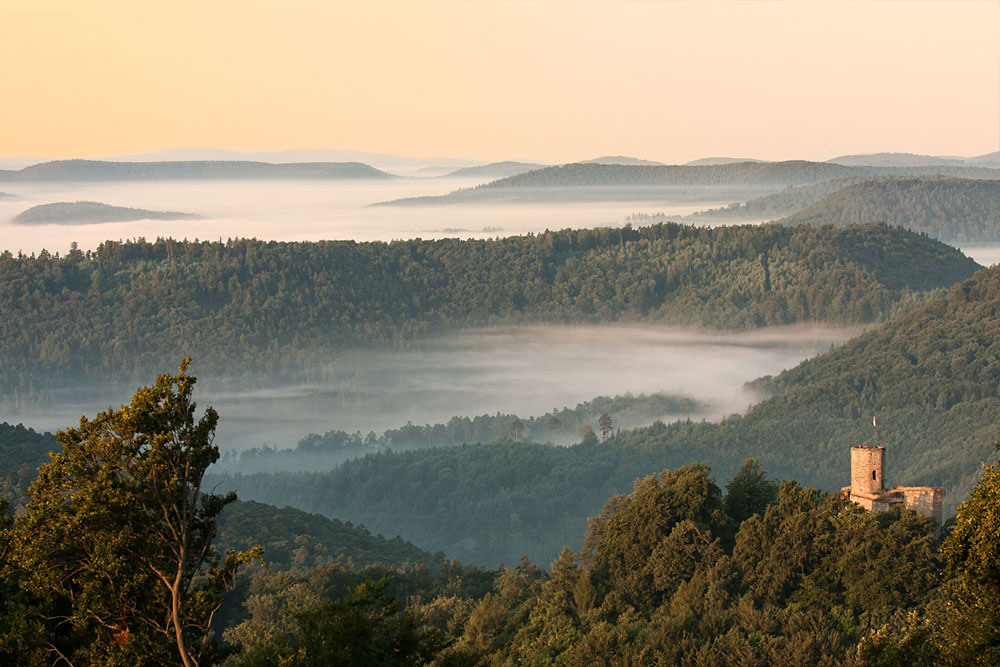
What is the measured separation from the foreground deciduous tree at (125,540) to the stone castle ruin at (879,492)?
Result: 40694 mm

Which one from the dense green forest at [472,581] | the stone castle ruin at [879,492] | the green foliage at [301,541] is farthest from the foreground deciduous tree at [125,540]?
the green foliage at [301,541]

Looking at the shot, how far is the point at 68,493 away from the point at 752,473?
49.3 m

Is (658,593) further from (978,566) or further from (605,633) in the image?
(978,566)

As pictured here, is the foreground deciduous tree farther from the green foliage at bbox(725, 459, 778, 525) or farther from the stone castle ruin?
the green foliage at bbox(725, 459, 778, 525)

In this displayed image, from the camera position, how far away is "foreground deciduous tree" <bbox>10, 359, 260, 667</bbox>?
85.9 feet

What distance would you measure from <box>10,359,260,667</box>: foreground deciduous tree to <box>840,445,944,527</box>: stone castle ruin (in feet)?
134

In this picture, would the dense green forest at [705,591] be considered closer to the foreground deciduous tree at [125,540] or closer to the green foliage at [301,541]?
the foreground deciduous tree at [125,540]

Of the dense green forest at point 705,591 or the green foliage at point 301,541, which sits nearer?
the dense green forest at point 705,591

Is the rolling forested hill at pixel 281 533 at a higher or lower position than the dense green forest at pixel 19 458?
lower

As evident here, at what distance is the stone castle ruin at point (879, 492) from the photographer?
62219 mm

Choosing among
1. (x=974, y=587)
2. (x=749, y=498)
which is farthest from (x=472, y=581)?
(x=974, y=587)

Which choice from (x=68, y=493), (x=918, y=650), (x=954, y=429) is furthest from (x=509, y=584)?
(x=954, y=429)

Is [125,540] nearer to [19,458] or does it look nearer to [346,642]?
[346,642]

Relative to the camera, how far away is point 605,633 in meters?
58.2
